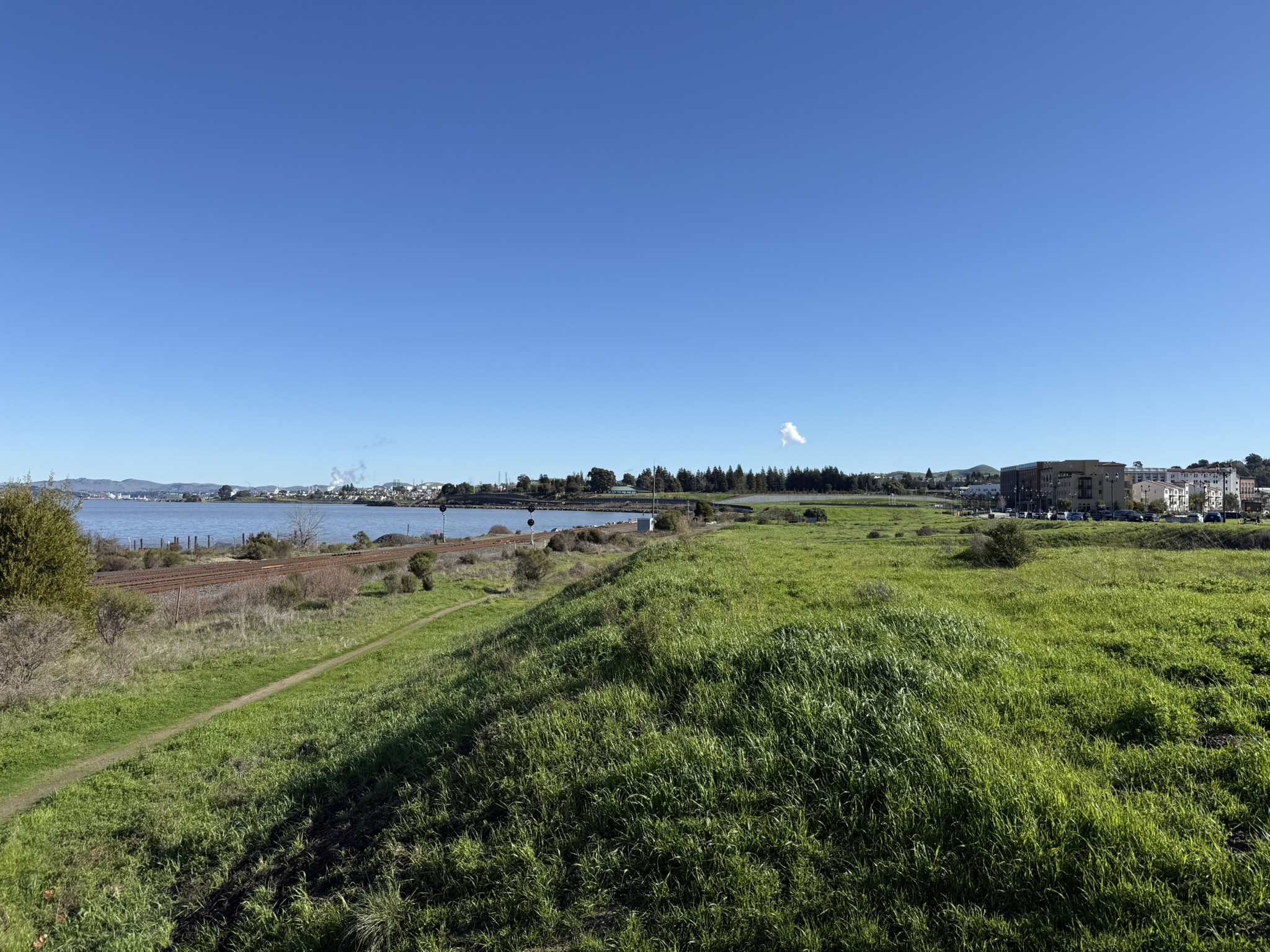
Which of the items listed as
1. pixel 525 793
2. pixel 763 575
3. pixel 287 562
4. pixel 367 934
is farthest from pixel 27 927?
pixel 287 562

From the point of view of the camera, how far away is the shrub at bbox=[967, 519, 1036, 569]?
19.8 metres

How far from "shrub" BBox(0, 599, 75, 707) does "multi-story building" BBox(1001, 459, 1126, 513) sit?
137m

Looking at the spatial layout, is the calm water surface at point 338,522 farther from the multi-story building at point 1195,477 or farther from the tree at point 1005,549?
the multi-story building at point 1195,477

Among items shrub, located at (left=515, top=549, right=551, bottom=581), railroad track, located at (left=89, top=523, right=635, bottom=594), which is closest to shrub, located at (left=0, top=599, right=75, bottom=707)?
railroad track, located at (left=89, top=523, right=635, bottom=594)

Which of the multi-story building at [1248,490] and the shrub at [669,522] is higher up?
the multi-story building at [1248,490]

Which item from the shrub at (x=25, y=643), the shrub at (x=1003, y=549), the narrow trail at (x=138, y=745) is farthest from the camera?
the shrub at (x=1003, y=549)

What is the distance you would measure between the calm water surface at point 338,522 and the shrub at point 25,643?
66800mm

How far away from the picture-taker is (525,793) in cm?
623

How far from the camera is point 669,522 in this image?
252ft

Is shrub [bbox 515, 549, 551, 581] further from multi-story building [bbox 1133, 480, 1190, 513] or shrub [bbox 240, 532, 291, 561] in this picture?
multi-story building [bbox 1133, 480, 1190, 513]

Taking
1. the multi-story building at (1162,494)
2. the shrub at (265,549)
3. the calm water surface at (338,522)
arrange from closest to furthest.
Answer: the shrub at (265,549), the calm water surface at (338,522), the multi-story building at (1162,494)

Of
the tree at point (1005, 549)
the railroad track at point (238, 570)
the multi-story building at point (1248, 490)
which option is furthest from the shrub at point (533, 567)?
the multi-story building at point (1248, 490)

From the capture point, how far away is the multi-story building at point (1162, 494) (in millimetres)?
125750

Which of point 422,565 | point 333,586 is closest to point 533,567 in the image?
point 422,565
